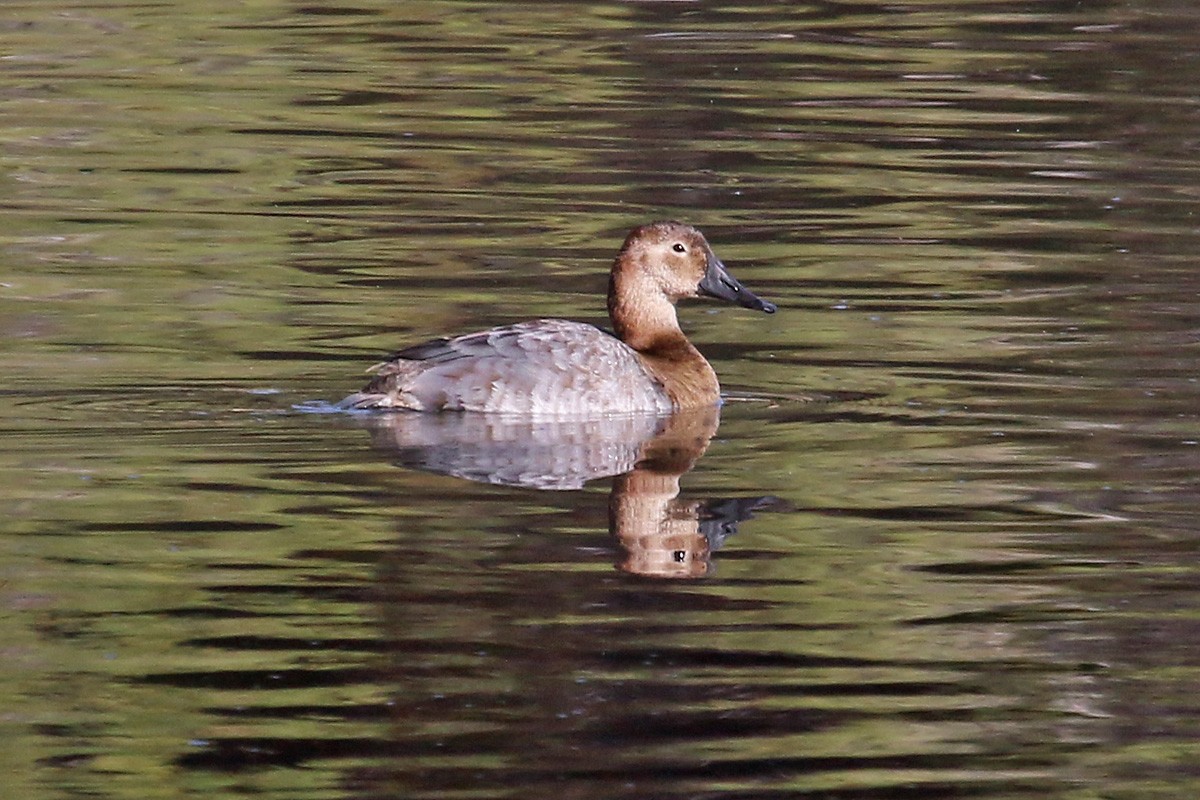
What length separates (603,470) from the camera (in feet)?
31.0

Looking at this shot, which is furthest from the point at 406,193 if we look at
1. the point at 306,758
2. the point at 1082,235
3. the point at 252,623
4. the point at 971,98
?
the point at 306,758


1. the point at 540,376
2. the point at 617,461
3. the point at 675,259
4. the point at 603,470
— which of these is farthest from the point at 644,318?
the point at 603,470

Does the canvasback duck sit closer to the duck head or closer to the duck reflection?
the duck reflection

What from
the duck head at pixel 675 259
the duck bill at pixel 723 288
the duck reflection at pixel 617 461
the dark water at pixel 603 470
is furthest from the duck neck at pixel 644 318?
the duck reflection at pixel 617 461

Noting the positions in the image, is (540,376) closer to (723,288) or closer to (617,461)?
(617,461)

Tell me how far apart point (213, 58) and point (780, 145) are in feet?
21.0

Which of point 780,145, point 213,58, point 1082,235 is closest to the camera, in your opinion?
point 1082,235

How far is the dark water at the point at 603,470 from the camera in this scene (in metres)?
6.66

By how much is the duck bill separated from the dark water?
316mm

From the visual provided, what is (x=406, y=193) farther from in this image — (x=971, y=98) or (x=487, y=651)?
(x=487, y=651)

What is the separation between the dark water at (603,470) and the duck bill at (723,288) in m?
0.32

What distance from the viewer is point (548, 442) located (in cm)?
992

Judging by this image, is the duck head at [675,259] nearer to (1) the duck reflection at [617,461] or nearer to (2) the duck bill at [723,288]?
(2) the duck bill at [723,288]

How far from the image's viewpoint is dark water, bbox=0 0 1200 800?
6656 mm
